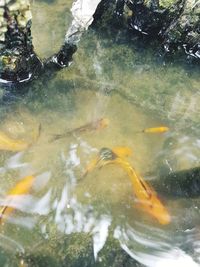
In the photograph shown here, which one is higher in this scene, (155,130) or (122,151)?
(155,130)

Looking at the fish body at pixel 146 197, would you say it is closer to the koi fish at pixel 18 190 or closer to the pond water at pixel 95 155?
the pond water at pixel 95 155

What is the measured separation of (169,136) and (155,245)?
1.03 metres

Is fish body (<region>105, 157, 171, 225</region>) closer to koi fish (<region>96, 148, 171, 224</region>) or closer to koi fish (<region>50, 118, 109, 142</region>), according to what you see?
koi fish (<region>96, 148, 171, 224</region>)

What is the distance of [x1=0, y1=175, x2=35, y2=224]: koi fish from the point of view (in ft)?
9.78

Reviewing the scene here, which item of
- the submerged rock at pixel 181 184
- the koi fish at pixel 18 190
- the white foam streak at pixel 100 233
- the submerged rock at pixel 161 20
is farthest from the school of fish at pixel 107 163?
the submerged rock at pixel 161 20

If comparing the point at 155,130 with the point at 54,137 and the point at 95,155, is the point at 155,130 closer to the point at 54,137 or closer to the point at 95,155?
the point at 95,155

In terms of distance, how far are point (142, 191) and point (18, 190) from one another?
946 mm

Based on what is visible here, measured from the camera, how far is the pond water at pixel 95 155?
2875 millimetres

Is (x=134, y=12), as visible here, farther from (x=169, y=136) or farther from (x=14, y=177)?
(x=14, y=177)

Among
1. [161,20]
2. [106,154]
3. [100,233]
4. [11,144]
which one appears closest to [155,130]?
[106,154]

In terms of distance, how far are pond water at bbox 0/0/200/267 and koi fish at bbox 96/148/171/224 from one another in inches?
1.7

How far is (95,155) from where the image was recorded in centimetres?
338

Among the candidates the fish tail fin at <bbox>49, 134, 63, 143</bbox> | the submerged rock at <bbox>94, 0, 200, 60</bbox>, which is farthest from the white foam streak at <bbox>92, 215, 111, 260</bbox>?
the submerged rock at <bbox>94, 0, 200, 60</bbox>

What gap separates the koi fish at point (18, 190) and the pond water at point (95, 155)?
0.03m
